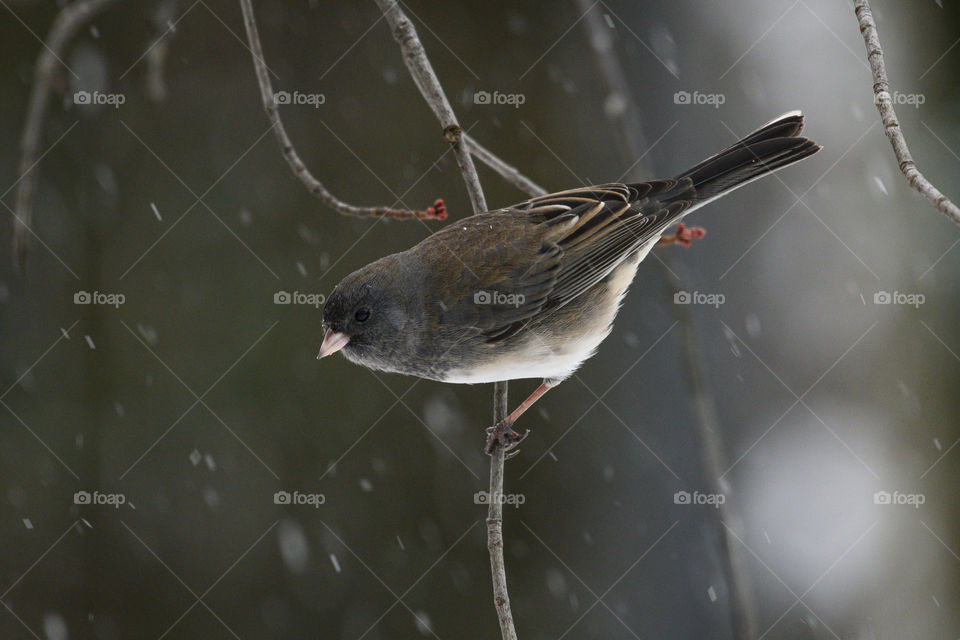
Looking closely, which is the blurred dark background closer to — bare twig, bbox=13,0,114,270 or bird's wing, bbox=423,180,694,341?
bird's wing, bbox=423,180,694,341

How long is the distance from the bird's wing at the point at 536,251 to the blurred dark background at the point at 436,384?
1.76 metres

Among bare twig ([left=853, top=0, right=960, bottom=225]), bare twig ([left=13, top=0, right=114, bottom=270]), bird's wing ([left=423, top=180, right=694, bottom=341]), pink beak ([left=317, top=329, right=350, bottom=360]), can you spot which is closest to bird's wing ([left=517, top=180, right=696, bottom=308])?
bird's wing ([left=423, top=180, right=694, bottom=341])

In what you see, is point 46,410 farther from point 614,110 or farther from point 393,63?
point 614,110

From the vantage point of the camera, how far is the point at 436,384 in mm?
5238

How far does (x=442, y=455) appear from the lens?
516 centimetres

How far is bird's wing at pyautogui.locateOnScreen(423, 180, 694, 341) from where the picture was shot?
8.71 ft

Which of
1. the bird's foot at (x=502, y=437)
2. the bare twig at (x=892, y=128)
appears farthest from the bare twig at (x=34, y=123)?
the bare twig at (x=892, y=128)

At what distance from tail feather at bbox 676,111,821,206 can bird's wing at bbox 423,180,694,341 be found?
66 mm

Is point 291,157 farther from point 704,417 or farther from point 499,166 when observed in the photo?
point 704,417

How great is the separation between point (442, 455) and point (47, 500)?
260 centimetres

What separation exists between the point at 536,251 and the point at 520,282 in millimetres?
131

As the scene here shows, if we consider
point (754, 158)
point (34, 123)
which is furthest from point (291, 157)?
point (754, 158)

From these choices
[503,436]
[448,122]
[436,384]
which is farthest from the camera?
[436,384]

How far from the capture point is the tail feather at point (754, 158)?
255cm
